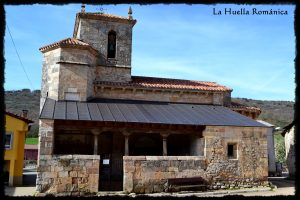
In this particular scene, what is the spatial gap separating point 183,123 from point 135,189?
3.83 metres

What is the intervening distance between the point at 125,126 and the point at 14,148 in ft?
21.5

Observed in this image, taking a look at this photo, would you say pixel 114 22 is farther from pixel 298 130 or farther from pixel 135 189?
pixel 298 130

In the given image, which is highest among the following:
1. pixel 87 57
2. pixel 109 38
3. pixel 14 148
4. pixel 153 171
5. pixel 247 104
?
pixel 247 104

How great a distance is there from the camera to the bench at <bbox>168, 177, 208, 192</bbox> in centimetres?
1389

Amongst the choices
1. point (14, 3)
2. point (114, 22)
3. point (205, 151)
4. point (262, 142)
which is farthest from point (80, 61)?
point (14, 3)

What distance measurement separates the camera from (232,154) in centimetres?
1588

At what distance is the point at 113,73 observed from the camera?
19.6 m

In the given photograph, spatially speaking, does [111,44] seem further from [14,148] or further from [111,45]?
[14,148]

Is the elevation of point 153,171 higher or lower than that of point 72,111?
lower

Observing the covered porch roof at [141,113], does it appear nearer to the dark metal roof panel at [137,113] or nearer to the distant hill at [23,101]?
the dark metal roof panel at [137,113]

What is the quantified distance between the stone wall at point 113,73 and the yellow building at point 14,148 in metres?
5.09

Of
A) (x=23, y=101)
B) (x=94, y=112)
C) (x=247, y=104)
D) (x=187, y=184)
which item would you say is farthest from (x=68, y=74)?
(x=247, y=104)

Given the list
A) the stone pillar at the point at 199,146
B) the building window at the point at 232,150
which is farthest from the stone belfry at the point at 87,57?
the building window at the point at 232,150

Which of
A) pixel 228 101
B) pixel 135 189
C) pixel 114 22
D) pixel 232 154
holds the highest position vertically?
pixel 114 22
